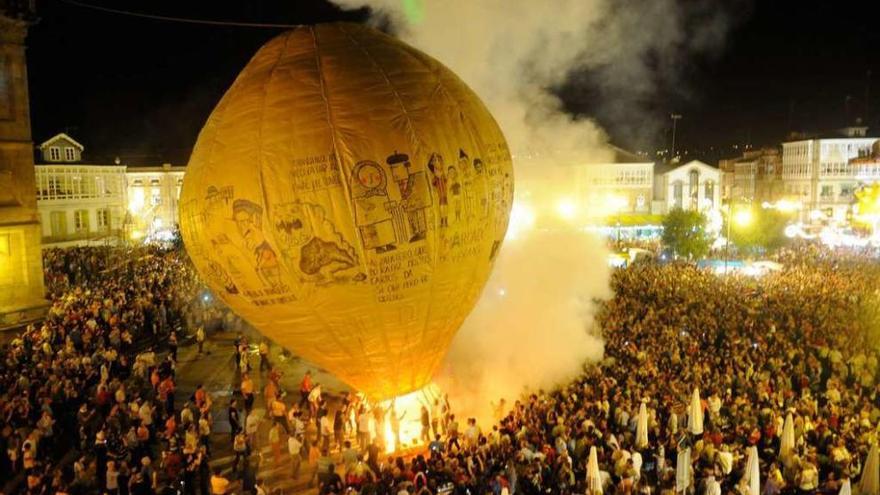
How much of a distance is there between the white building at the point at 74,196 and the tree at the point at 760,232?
35.2 meters

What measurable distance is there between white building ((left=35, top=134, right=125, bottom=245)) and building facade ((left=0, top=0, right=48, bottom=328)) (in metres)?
18.0

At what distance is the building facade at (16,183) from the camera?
17906 millimetres

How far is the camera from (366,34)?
9.96 m

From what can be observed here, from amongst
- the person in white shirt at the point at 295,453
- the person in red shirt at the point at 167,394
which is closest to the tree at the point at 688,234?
the person in red shirt at the point at 167,394

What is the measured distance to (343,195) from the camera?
8.55 meters

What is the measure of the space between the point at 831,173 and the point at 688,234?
88.4ft

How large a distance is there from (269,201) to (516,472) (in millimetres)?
4709

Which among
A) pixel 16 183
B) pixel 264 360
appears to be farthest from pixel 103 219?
pixel 264 360

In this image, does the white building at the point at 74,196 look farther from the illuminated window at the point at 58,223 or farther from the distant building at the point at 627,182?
the distant building at the point at 627,182

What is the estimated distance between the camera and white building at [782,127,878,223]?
54812mm

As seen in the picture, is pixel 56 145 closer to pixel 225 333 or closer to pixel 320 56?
pixel 225 333

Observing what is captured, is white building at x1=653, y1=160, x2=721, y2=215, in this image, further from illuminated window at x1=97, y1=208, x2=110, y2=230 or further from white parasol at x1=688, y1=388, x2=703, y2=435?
white parasol at x1=688, y1=388, x2=703, y2=435

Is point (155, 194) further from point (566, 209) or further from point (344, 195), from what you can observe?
point (344, 195)

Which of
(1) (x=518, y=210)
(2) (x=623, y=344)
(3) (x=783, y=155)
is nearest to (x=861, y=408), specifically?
(2) (x=623, y=344)
